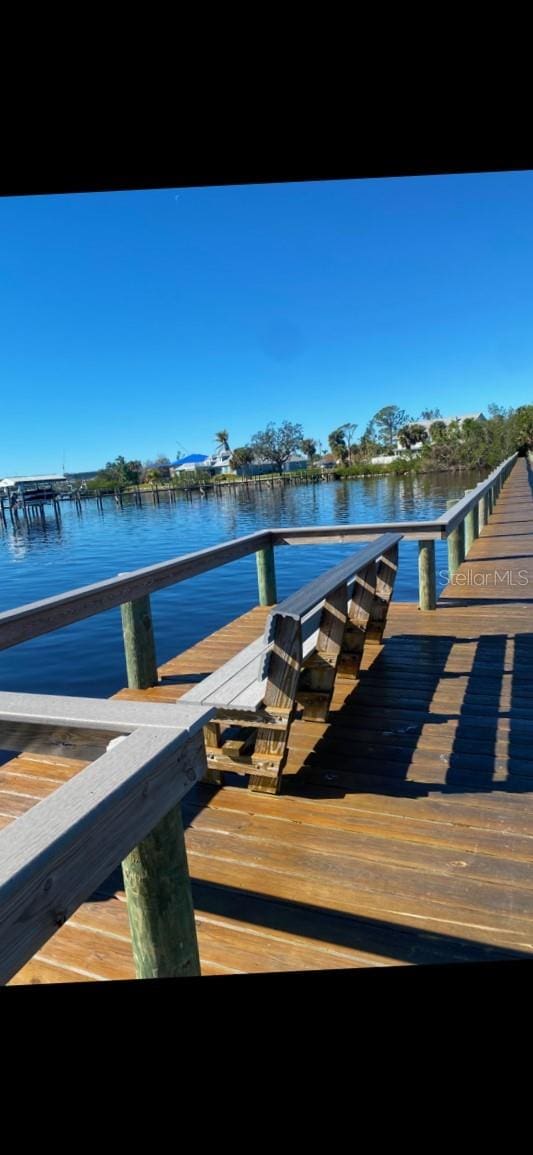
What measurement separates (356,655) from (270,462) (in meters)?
102

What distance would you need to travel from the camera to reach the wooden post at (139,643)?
393 cm

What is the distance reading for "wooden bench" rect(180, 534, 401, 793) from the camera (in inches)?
101

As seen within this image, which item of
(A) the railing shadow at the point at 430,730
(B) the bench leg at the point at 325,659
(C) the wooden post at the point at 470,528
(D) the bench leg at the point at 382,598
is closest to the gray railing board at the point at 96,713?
(A) the railing shadow at the point at 430,730

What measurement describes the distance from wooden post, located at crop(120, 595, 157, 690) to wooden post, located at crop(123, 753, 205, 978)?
2.64 metres

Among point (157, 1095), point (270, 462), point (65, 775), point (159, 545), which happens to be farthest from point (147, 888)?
point (270, 462)

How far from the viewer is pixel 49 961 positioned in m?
1.78

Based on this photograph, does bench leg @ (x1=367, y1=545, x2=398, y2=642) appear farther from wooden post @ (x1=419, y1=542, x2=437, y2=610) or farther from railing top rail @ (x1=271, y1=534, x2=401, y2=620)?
wooden post @ (x1=419, y1=542, x2=437, y2=610)

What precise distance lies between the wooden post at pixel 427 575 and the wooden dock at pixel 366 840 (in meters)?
1.47

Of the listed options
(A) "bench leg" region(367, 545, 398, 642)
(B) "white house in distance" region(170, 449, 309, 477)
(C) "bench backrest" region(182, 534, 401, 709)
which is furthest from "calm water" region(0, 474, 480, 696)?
(B) "white house in distance" region(170, 449, 309, 477)

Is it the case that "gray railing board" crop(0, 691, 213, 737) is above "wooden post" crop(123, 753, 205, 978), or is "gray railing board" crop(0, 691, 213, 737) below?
above

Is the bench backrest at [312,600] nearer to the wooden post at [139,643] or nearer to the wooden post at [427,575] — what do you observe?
the wooden post at [139,643]

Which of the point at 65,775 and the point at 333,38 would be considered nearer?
the point at 333,38

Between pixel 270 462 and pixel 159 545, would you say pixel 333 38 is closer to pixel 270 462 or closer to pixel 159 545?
pixel 159 545

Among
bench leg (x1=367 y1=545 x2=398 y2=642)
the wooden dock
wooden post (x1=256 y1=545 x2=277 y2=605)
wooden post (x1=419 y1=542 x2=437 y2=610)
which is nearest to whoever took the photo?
the wooden dock
